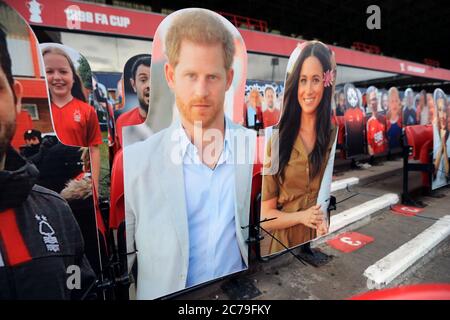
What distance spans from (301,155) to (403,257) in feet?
6.24

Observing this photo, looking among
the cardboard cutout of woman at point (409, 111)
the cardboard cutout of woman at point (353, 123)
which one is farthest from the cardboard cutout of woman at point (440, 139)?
the cardboard cutout of woman at point (409, 111)

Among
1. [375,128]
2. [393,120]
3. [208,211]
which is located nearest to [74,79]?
[208,211]

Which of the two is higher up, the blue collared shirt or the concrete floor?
the blue collared shirt

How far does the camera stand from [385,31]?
74.9 ft

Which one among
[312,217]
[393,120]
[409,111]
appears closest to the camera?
[312,217]

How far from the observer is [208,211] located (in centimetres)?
194

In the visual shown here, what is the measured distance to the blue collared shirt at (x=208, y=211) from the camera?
1.83 m

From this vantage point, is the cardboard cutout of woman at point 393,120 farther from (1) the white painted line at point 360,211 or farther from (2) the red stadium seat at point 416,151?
(1) the white painted line at point 360,211

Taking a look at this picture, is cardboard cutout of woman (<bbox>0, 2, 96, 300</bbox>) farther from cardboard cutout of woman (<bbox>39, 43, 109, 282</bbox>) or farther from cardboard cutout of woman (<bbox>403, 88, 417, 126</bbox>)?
cardboard cutout of woman (<bbox>403, 88, 417, 126</bbox>)

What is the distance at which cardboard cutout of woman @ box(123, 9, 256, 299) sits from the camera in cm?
158

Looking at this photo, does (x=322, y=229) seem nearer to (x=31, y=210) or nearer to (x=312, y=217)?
(x=312, y=217)

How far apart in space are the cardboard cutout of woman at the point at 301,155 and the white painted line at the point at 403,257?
2.33 feet

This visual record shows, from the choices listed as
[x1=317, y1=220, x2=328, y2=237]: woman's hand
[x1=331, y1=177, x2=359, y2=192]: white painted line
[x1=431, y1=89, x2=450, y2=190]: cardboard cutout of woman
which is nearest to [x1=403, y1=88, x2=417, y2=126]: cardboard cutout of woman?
[x1=431, y1=89, x2=450, y2=190]: cardboard cutout of woman

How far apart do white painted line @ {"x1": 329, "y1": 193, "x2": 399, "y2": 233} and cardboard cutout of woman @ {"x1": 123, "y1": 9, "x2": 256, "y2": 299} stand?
2417mm
